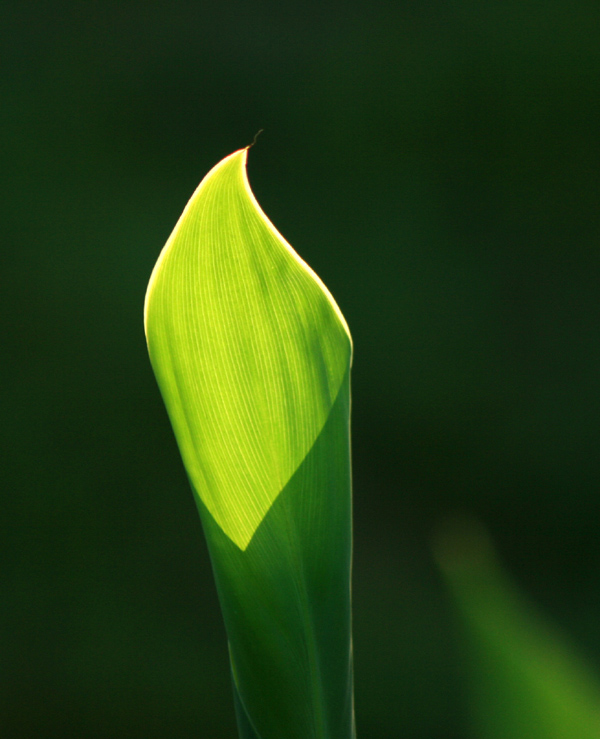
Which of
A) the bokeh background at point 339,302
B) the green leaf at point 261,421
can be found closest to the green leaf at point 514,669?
the green leaf at point 261,421

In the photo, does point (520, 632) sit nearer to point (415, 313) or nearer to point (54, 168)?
point (415, 313)

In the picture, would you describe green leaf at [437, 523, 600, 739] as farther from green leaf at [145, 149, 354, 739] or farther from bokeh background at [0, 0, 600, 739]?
bokeh background at [0, 0, 600, 739]

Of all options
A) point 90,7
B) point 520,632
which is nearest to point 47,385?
point 90,7

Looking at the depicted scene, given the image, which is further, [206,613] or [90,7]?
[206,613]

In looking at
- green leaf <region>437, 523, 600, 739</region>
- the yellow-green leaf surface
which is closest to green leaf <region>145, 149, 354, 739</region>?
the yellow-green leaf surface

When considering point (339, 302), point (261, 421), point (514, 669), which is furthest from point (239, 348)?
point (339, 302)

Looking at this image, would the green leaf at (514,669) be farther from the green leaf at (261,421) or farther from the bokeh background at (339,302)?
the bokeh background at (339,302)

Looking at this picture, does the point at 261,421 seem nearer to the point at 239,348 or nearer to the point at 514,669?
the point at 239,348
